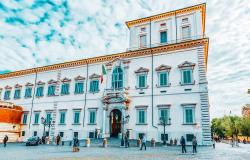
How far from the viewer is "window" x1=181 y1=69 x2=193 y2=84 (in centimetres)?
2739

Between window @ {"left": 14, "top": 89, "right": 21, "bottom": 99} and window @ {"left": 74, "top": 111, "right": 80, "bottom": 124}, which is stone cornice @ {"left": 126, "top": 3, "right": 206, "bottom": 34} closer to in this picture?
window @ {"left": 74, "top": 111, "right": 80, "bottom": 124}

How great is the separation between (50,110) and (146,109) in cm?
1620

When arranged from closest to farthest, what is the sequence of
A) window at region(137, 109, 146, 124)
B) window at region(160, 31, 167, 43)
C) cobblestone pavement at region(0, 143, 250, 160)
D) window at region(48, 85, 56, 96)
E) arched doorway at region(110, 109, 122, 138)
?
1. cobblestone pavement at region(0, 143, 250, 160)
2. window at region(137, 109, 146, 124)
3. arched doorway at region(110, 109, 122, 138)
4. window at region(160, 31, 167, 43)
5. window at region(48, 85, 56, 96)

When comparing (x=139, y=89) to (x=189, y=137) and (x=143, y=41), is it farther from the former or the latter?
(x=189, y=137)

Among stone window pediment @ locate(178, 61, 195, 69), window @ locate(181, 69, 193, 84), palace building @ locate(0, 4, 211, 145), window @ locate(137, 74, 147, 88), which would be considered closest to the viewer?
palace building @ locate(0, 4, 211, 145)

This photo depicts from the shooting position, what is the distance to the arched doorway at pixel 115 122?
101ft

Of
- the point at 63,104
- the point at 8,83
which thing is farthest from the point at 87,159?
the point at 8,83

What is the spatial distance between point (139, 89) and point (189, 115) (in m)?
7.21

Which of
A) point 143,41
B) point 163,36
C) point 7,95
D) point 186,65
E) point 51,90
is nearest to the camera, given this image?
point 186,65

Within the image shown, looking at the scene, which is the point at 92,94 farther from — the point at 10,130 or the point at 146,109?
the point at 10,130

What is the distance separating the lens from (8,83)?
42750mm

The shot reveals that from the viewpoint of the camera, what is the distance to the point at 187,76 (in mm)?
27672

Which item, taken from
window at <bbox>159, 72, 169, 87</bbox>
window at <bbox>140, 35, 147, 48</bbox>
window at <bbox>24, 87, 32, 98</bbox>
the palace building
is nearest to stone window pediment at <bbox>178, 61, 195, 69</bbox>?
the palace building

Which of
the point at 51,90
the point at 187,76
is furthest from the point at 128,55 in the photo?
the point at 51,90
